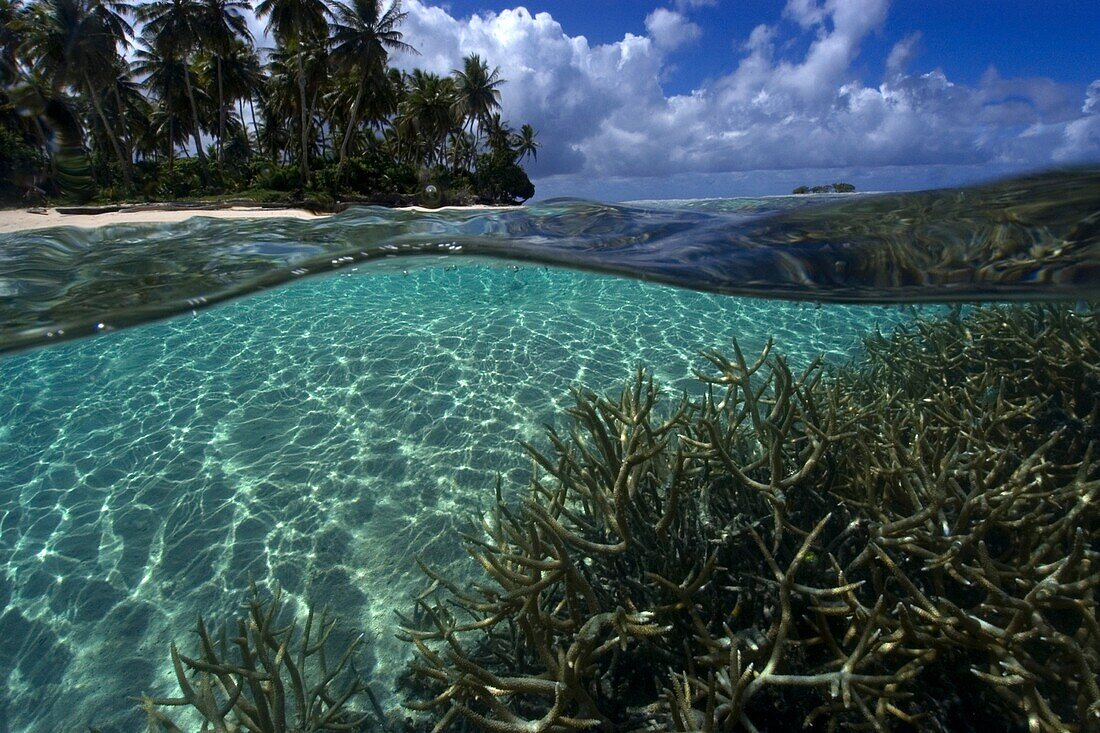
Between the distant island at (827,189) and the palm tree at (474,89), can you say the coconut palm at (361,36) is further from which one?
the distant island at (827,189)

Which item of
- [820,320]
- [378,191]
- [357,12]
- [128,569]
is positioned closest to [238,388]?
[128,569]

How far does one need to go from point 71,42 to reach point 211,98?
11.2 metres

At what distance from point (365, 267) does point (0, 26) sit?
141 feet

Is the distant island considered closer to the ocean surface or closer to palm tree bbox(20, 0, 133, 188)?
the ocean surface

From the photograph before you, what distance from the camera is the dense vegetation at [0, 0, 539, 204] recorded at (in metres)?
31.7

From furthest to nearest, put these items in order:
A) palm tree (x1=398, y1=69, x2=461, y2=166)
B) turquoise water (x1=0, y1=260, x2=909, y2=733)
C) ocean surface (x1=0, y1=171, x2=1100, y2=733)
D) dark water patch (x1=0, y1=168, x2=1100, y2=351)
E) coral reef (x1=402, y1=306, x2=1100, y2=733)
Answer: palm tree (x1=398, y1=69, x2=461, y2=166)
dark water patch (x1=0, y1=168, x2=1100, y2=351)
ocean surface (x1=0, y1=171, x2=1100, y2=733)
turquoise water (x1=0, y1=260, x2=909, y2=733)
coral reef (x1=402, y1=306, x2=1100, y2=733)

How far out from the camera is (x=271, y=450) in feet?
25.8

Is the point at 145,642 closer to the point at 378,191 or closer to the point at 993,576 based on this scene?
the point at 993,576

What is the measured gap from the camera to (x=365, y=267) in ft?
34.5

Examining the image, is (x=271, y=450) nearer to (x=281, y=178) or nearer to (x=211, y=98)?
(x=281, y=178)

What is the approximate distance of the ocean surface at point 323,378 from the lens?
564cm

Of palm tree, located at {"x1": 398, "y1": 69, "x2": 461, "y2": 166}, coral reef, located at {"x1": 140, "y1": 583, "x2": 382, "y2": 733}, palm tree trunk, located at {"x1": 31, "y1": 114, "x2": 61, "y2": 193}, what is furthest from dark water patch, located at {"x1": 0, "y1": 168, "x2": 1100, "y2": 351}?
palm tree, located at {"x1": 398, "y1": 69, "x2": 461, "y2": 166}

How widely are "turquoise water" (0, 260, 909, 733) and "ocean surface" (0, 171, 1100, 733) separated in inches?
1.3

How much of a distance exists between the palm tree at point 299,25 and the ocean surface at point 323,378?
2556 centimetres
